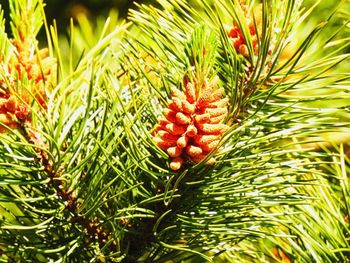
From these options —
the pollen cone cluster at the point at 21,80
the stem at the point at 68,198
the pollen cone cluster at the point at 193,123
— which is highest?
the pollen cone cluster at the point at 21,80

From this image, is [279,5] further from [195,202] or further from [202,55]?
[195,202]

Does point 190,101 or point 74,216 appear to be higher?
point 190,101

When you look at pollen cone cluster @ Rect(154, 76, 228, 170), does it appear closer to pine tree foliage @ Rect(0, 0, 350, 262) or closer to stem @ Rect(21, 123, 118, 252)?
pine tree foliage @ Rect(0, 0, 350, 262)

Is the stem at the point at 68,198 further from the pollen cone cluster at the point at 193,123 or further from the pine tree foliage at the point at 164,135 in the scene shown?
the pollen cone cluster at the point at 193,123

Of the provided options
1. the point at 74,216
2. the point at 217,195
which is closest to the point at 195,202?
the point at 217,195

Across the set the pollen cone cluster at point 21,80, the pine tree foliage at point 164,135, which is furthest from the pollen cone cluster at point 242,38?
the pollen cone cluster at point 21,80

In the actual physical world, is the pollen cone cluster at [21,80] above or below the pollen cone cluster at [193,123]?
above
